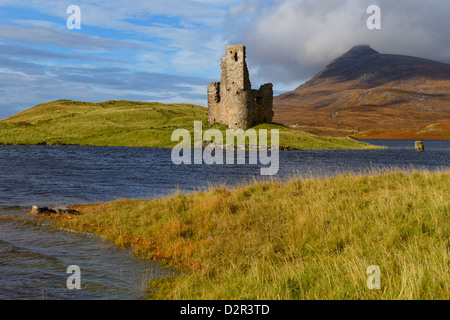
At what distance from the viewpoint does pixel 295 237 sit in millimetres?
9742

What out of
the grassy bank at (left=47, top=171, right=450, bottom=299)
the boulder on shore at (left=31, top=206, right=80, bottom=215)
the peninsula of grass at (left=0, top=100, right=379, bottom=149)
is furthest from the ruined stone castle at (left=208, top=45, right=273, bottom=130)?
the boulder on shore at (left=31, top=206, right=80, bottom=215)

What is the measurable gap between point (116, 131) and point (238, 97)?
34471 millimetres

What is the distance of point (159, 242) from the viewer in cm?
1169

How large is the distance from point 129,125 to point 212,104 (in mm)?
27724

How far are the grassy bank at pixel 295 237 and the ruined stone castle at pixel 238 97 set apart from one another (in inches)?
2177

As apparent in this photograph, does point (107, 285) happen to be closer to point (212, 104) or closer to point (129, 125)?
point (212, 104)

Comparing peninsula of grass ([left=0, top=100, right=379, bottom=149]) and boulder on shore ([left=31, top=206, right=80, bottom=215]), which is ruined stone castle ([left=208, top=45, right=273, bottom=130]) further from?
boulder on shore ([left=31, top=206, right=80, bottom=215])

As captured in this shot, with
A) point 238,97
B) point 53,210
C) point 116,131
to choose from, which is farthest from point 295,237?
point 116,131

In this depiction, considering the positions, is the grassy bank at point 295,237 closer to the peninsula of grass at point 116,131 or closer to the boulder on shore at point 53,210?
the boulder on shore at point 53,210

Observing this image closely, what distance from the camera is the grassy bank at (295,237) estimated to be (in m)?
6.24

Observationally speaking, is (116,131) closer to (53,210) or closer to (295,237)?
(53,210)

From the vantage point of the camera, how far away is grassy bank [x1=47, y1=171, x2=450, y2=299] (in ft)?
20.5
